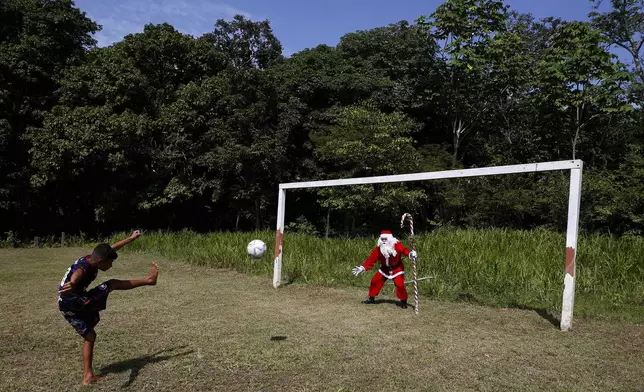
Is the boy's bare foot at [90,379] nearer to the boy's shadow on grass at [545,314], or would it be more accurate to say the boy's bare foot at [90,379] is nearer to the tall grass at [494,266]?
the boy's shadow on grass at [545,314]

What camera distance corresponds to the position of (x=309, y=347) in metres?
6.14

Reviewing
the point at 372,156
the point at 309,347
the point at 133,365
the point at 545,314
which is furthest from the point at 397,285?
the point at 372,156

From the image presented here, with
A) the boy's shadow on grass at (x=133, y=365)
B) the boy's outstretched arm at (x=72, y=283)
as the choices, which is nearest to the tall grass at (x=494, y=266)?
the boy's shadow on grass at (x=133, y=365)

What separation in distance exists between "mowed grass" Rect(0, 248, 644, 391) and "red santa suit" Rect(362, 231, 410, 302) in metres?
0.35

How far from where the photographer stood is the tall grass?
9.22 metres

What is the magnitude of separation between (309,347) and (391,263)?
3.03 meters

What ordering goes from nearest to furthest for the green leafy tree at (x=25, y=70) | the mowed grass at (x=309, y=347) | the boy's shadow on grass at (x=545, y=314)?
the mowed grass at (x=309, y=347), the boy's shadow on grass at (x=545, y=314), the green leafy tree at (x=25, y=70)

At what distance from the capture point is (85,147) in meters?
21.1

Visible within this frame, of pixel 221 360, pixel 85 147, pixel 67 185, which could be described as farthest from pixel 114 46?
pixel 221 360

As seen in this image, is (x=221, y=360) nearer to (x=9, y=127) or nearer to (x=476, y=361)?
(x=476, y=361)

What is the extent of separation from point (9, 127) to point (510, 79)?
2191 centimetres

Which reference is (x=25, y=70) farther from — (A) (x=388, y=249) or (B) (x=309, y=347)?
(B) (x=309, y=347)

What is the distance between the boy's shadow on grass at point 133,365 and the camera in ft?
17.1

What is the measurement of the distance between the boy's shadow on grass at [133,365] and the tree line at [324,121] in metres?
14.6
